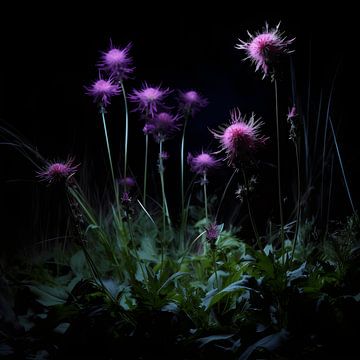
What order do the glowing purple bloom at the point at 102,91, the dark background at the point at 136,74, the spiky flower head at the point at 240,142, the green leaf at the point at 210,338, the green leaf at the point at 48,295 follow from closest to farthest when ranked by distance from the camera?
the green leaf at the point at 210,338 < the spiky flower head at the point at 240,142 < the green leaf at the point at 48,295 < the glowing purple bloom at the point at 102,91 < the dark background at the point at 136,74

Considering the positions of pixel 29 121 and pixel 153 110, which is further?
pixel 29 121

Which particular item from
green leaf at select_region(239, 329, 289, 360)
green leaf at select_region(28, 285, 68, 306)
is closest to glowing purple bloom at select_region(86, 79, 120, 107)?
green leaf at select_region(28, 285, 68, 306)

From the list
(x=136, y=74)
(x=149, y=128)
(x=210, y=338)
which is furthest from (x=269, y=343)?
(x=136, y=74)

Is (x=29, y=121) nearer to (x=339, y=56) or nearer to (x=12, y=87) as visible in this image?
(x=12, y=87)

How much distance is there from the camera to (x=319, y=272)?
1.74 metres

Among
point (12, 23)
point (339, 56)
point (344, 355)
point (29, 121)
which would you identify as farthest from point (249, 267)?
point (12, 23)

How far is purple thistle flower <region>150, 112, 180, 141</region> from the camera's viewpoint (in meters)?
2.29

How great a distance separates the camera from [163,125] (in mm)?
2295

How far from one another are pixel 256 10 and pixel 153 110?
1.57 m

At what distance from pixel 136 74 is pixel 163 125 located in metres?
1.61

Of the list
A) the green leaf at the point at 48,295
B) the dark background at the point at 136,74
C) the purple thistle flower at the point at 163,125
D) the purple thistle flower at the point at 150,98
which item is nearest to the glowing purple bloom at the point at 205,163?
the purple thistle flower at the point at 163,125

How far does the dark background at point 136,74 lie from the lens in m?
3.14

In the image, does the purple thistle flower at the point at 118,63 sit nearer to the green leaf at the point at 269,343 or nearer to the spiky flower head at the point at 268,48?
the spiky flower head at the point at 268,48

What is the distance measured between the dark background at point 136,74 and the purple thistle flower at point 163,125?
1.04 m
